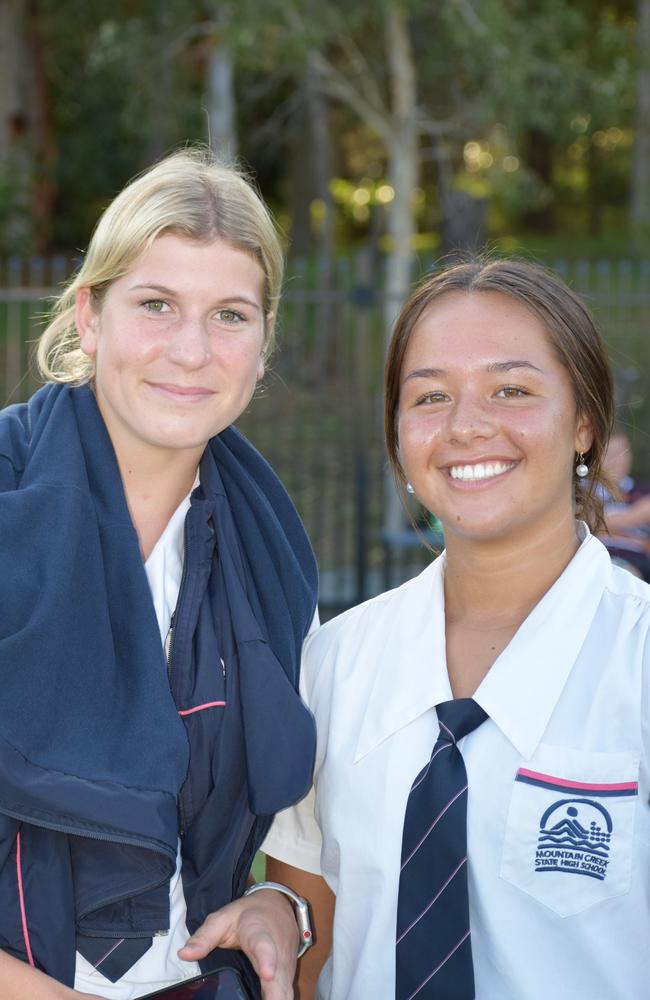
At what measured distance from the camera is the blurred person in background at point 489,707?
1.93 metres

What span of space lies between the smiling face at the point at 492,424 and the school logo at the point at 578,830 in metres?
0.47

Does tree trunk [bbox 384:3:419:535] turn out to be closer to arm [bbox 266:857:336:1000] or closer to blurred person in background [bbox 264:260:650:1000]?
blurred person in background [bbox 264:260:650:1000]

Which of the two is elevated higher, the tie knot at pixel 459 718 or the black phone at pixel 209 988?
the tie knot at pixel 459 718

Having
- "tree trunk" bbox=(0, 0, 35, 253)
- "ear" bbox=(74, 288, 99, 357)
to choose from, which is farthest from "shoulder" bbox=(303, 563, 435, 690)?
"tree trunk" bbox=(0, 0, 35, 253)

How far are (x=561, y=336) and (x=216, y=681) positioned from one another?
2.91ft

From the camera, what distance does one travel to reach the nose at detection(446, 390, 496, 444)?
2.15 meters

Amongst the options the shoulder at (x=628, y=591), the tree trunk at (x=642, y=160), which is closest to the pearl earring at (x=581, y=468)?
the shoulder at (x=628, y=591)

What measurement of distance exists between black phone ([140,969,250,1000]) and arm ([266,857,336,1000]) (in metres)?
0.35

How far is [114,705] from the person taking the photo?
6.83 feet

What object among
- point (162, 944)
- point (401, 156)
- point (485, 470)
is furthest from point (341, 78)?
point (162, 944)

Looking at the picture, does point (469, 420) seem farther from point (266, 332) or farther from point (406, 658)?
point (266, 332)

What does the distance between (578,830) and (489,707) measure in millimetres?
243

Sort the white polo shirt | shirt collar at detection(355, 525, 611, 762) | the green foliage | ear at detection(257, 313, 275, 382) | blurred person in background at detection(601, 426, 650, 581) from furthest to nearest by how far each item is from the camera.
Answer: the green foliage
blurred person in background at detection(601, 426, 650, 581)
ear at detection(257, 313, 275, 382)
shirt collar at detection(355, 525, 611, 762)
the white polo shirt

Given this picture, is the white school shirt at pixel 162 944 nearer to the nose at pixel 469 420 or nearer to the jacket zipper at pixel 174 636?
the jacket zipper at pixel 174 636
